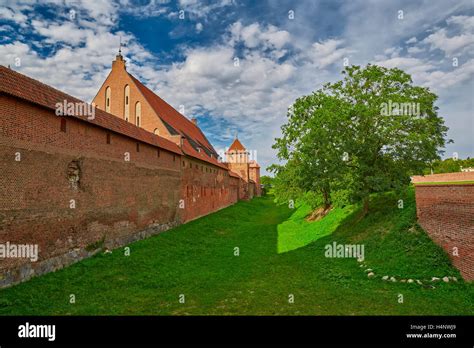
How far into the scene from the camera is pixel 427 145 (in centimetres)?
1147

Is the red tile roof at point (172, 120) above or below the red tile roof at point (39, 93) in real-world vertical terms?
above

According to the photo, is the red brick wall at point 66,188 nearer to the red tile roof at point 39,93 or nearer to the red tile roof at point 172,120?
the red tile roof at point 39,93

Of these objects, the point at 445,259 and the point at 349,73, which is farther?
the point at 349,73

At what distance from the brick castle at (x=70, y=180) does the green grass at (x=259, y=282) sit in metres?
0.98

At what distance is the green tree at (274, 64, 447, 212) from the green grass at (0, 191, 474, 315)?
1.85 m

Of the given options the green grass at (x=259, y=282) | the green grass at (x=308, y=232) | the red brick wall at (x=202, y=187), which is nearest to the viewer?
the green grass at (x=259, y=282)

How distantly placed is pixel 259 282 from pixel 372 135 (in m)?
8.26

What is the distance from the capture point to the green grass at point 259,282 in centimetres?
651

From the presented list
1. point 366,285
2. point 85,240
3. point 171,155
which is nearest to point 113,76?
point 171,155

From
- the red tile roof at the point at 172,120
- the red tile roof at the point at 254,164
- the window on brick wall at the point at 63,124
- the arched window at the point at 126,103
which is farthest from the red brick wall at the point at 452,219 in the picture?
the red tile roof at the point at 254,164

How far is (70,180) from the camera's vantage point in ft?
31.3

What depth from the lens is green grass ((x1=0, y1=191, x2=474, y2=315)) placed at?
6.51 m
